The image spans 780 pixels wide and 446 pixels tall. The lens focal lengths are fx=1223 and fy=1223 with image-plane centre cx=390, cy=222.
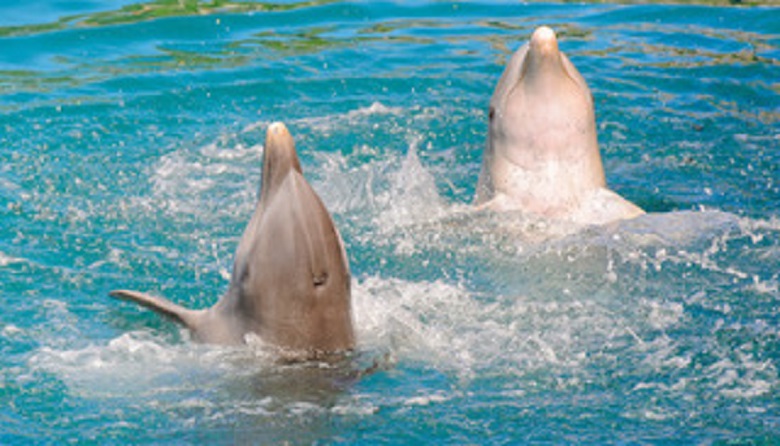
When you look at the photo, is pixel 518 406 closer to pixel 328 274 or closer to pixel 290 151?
pixel 328 274

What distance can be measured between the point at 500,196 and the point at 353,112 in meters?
2.81

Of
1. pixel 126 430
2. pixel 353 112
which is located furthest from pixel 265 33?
pixel 126 430

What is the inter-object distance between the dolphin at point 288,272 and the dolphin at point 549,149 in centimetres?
277

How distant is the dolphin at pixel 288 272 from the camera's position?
5480mm

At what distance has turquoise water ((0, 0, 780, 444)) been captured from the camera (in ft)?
18.3

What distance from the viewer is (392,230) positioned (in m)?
8.20

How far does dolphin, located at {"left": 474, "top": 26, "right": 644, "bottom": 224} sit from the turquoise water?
28cm

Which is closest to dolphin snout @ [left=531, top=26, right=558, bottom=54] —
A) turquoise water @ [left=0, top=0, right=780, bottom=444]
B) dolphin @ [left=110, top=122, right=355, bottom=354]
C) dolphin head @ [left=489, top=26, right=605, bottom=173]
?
dolphin head @ [left=489, top=26, right=605, bottom=173]

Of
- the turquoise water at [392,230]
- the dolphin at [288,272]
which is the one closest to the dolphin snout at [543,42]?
the turquoise water at [392,230]

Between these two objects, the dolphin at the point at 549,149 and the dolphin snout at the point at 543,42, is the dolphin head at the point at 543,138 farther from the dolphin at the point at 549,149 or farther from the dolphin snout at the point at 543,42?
the dolphin snout at the point at 543,42

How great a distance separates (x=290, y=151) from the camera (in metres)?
5.49

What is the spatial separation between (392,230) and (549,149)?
1.19m

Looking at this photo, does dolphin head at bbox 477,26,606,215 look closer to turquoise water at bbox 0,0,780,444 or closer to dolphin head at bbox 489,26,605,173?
dolphin head at bbox 489,26,605,173

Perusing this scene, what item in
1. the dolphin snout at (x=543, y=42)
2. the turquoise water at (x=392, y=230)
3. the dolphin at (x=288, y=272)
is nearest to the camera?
the dolphin at (x=288, y=272)
